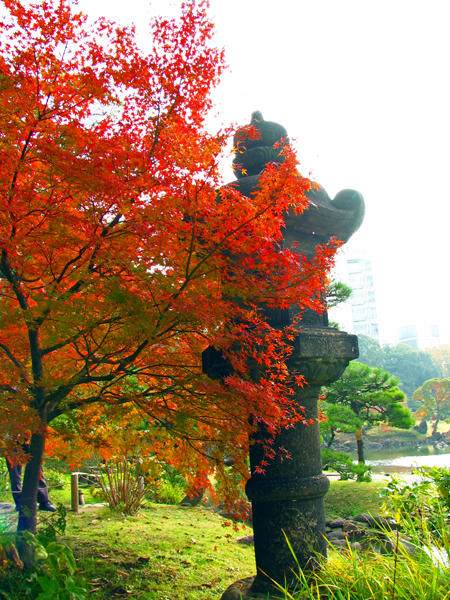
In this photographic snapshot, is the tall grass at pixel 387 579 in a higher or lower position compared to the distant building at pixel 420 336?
lower

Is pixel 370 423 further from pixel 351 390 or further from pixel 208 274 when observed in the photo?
pixel 208 274

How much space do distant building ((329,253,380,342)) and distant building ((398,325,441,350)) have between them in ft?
30.9

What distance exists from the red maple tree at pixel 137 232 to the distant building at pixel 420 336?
296 feet

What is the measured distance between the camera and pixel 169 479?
937cm

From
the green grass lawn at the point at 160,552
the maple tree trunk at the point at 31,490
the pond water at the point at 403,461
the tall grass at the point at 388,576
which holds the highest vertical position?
the maple tree trunk at the point at 31,490

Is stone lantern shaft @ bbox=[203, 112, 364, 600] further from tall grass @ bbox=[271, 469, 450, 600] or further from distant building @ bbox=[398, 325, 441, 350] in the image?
distant building @ bbox=[398, 325, 441, 350]

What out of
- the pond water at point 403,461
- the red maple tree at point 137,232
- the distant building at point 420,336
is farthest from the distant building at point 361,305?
the red maple tree at point 137,232

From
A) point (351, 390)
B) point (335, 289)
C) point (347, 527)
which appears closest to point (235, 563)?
point (347, 527)

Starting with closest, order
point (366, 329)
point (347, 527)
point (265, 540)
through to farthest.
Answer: point (265, 540), point (347, 527), point (366, 329)

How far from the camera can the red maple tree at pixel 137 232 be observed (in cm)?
280

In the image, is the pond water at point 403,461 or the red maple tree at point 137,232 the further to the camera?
the pond water at point 403,461

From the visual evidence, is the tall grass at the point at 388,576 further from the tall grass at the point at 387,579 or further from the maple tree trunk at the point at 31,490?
the maple tree trunk at the point at 31,490

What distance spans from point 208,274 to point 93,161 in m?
1.07

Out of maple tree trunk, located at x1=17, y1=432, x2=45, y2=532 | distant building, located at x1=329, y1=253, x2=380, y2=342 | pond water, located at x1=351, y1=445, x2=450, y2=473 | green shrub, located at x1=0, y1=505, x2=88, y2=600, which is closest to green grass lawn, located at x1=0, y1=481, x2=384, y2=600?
green shrub, located at x1=0, y1=505, x2=88, y2=600
